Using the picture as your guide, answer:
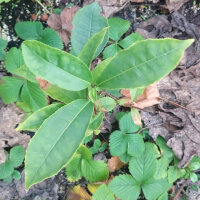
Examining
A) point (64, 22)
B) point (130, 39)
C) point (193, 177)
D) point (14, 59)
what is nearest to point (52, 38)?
point (64, 22)

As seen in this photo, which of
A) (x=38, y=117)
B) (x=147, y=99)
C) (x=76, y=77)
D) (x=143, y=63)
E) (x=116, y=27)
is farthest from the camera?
(x=116, y=27)

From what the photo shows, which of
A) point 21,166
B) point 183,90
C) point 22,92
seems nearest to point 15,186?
point 21,166

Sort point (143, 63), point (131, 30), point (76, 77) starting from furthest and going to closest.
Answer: point (131, 30) < point (76, 77) < point (143, 63)

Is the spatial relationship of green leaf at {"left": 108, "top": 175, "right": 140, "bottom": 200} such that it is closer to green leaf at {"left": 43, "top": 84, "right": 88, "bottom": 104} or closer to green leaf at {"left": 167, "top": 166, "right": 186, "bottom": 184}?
green leaf at {"left": 167, "top": 166, "right": 186, "bottom": 184}

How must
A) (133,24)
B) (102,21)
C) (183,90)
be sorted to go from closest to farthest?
(102,21)
(183,90)
(133,24)

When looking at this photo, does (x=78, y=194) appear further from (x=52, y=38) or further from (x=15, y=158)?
(x=52, y=38)

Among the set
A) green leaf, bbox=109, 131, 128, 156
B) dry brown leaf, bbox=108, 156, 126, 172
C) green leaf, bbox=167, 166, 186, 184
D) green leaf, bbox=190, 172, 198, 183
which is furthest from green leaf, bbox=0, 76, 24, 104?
green leaf, bbox=190, 172, 198, 183

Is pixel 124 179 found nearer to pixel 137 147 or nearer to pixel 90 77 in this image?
pixel 137 147

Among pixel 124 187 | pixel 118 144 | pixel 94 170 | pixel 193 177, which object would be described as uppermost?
pixel 118 144
